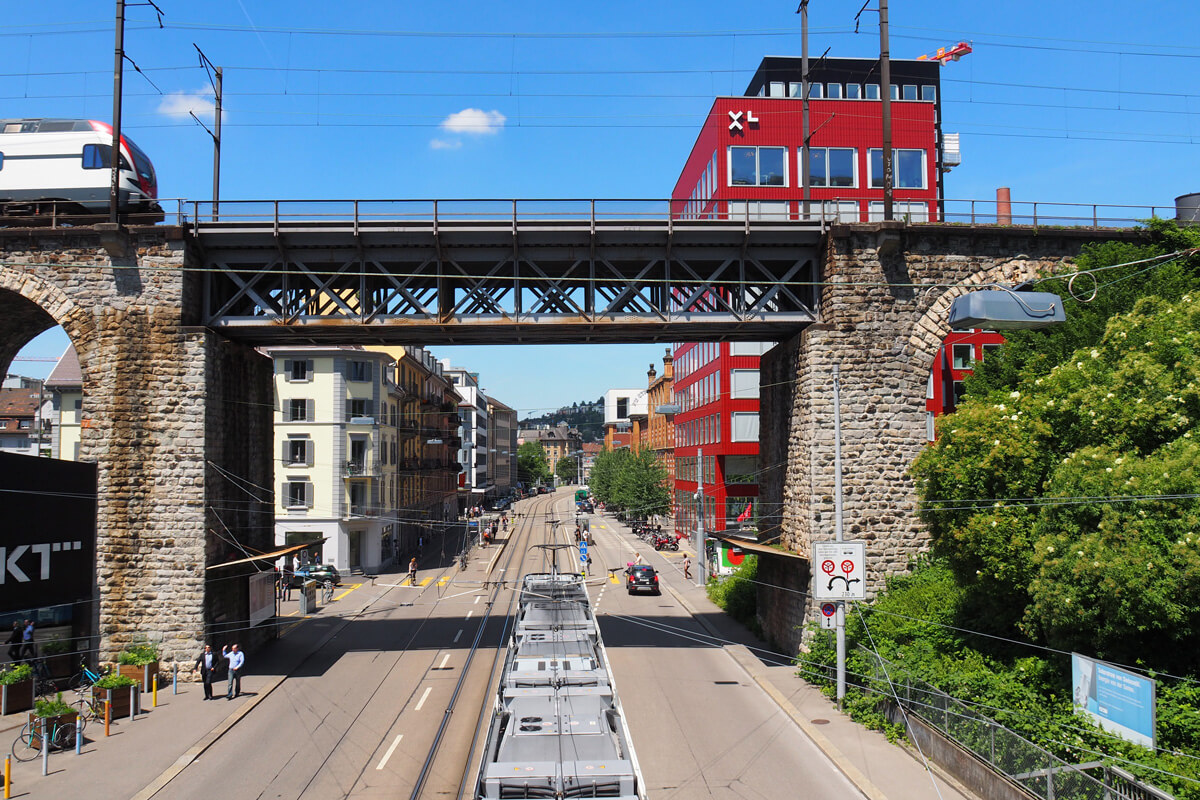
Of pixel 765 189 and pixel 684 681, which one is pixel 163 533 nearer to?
pixel 684 681

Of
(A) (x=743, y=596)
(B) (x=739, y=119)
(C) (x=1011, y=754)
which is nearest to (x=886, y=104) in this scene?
(C) (x=1011, y=754)

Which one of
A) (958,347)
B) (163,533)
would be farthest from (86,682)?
(958,347)

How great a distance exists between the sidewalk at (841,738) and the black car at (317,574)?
2179cm

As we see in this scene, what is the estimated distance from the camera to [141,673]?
20.5 meters

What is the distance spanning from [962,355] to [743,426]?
13.1 metres

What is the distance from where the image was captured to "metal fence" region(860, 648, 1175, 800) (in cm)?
1096

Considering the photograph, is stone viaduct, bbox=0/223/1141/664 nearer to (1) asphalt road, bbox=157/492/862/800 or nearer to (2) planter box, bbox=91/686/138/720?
(2) planter box, bbox=91/686/138/720

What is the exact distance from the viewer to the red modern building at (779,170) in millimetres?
42281

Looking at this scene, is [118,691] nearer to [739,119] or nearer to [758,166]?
[758,166]

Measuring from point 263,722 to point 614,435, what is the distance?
138903 mm

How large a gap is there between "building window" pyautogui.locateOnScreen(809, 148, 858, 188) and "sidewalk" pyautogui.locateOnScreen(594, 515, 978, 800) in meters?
24.2

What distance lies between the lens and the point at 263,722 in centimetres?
1848

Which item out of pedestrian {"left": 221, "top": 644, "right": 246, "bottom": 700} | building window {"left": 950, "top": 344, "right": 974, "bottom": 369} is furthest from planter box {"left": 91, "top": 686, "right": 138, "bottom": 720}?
building window {"left": 950, "top": 344, "right": 974, "bottom": 369}

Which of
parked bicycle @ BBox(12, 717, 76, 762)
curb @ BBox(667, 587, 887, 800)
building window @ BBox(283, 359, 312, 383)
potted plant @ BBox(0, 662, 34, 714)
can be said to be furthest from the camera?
building window @ BBox(283, 359, 312, 383)
